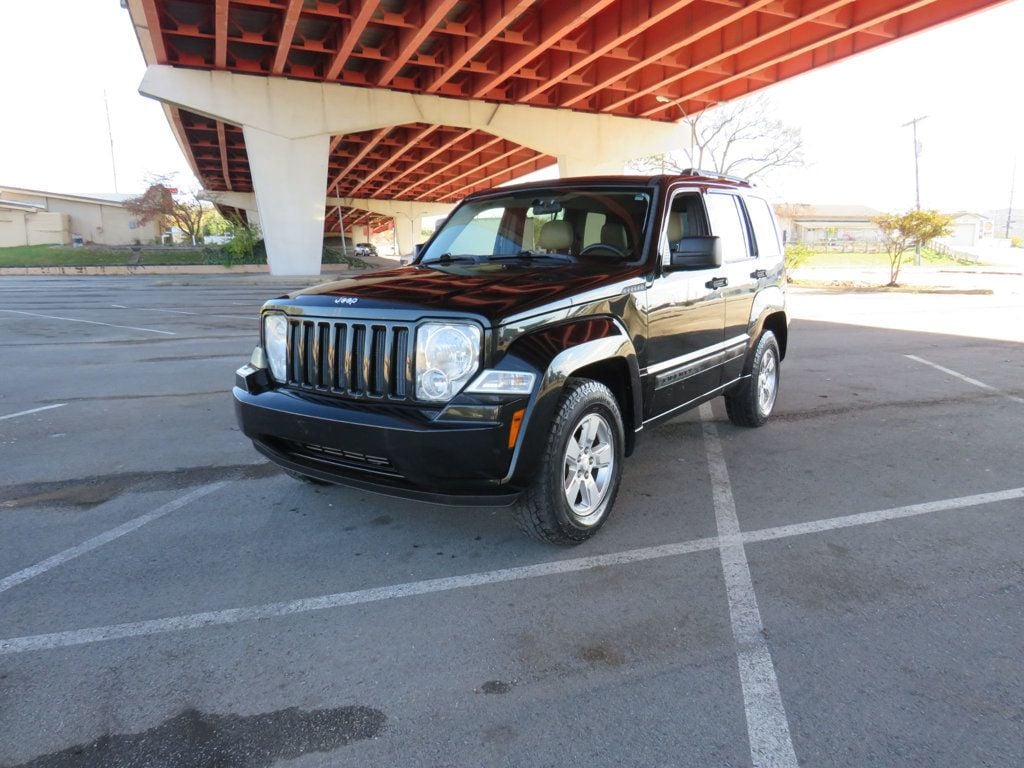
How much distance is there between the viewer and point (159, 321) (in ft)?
46.7

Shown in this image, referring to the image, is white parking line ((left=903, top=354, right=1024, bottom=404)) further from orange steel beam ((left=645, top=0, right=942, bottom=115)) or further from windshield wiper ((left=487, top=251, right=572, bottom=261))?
orange steel beam ((left=645, top=0, right=942, bottom=115))

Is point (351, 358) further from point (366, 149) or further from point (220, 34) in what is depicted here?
point (366, 149)

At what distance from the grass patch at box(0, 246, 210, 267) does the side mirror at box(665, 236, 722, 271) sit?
41.4m

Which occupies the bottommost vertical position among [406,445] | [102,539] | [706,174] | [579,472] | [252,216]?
[102,539]

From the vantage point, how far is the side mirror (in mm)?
4082

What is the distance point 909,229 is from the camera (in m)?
24.3

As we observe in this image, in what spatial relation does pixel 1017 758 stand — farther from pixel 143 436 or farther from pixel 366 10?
pixel 366 10

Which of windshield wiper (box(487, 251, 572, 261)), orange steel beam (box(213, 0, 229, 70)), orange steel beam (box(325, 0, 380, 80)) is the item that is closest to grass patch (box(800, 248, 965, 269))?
orange steel beam (box(325, 0, 380, 80))

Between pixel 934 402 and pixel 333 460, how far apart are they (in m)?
6.45

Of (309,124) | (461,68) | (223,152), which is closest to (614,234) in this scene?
(461,68)

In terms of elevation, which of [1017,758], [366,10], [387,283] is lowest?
[1017,758]

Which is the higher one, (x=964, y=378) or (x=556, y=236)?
(x=556, y=236)

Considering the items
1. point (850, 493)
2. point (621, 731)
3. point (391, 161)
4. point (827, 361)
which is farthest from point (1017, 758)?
point (391, 161)

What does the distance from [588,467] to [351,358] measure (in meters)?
1.38
